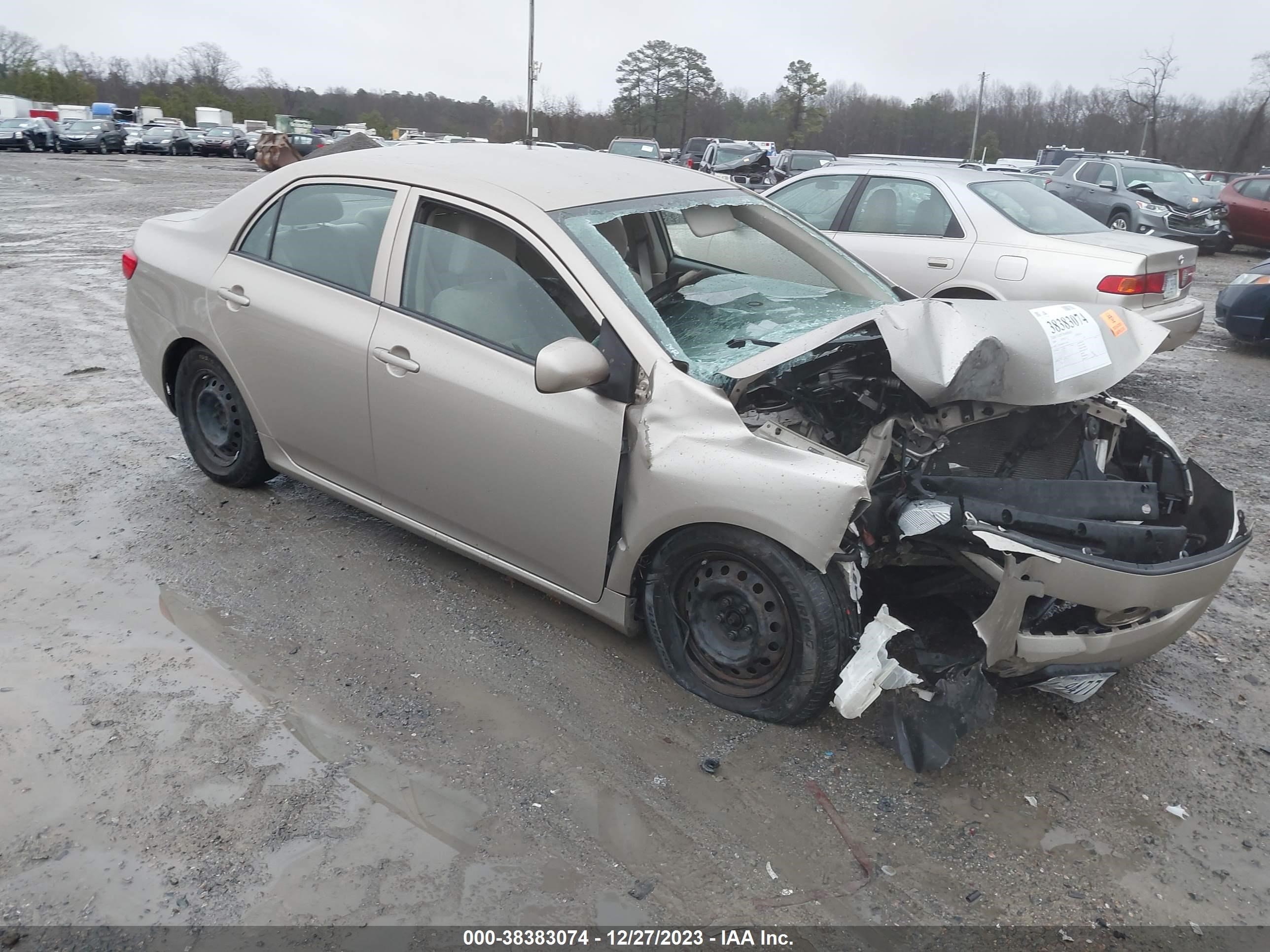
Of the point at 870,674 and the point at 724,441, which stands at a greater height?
the point at 724,441

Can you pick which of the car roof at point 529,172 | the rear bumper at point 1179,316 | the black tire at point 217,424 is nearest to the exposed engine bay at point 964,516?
the car roof at point 529,172

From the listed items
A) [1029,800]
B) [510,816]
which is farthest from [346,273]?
[1029,800]

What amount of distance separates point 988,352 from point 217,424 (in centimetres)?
366

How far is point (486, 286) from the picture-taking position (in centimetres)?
347

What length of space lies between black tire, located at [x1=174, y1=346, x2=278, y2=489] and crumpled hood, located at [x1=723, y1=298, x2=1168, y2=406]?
2629 mm

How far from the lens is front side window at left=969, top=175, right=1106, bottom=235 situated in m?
6.89

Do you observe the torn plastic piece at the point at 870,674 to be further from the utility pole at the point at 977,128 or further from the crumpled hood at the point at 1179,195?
the utility pole at the point at 977,128

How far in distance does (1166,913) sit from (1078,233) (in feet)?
19.0

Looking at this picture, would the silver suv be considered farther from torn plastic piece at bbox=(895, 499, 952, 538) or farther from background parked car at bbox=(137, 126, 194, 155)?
background parked car at bbox=(137, 126, 194, 155)

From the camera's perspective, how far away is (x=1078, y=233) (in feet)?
22.9

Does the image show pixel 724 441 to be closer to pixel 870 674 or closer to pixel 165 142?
pixel 870 674

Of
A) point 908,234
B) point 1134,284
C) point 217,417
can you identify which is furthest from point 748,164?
point 217,417

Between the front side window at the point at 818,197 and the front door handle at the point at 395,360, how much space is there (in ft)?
15.5

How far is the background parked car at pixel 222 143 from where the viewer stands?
160 ft
